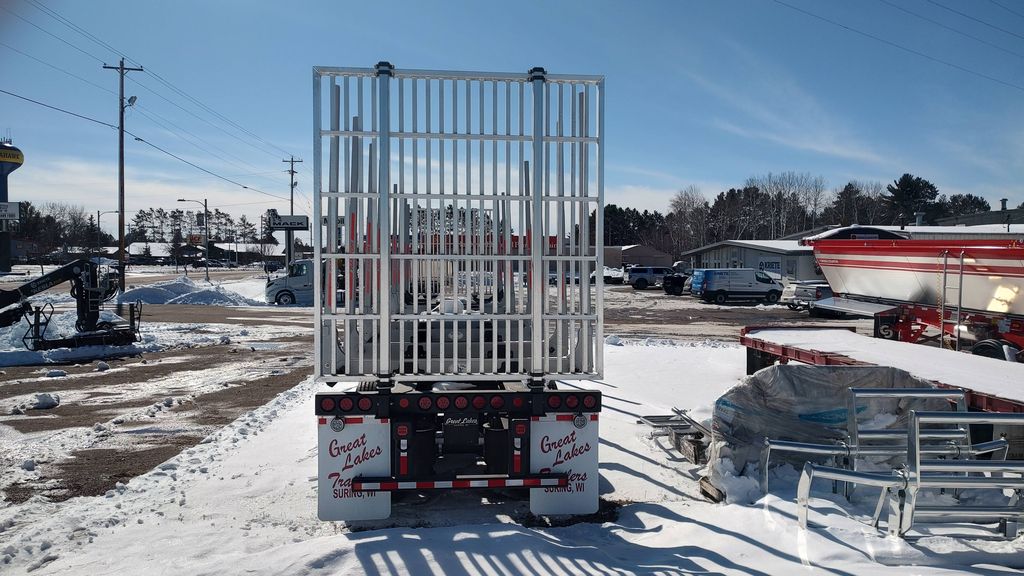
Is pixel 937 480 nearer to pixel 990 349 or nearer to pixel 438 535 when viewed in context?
pixel 438 535

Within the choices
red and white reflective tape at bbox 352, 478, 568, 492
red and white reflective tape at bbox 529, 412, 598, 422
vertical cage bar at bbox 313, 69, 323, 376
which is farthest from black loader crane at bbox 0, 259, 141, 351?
red and white reflective tape at bbox 529, 412, 598, 422

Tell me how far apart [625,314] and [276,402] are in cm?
1992

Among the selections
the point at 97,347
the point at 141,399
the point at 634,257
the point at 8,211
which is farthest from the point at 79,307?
the point at 634,257

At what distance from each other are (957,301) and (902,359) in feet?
15.1

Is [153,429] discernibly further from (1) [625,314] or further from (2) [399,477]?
(1) [625,314]

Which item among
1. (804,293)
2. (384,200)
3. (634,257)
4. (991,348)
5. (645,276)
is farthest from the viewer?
(634,257)

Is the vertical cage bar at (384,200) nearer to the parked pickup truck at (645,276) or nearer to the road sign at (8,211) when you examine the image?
the parked pickup truck at (645,276)

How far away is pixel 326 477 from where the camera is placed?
16.5ft

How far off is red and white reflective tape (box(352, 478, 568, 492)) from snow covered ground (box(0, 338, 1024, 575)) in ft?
1.01

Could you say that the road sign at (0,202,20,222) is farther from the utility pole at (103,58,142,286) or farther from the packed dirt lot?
the packed dirt lot

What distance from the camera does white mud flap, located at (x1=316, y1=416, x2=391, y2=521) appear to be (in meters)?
5.02

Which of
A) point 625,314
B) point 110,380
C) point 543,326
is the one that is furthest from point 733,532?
point 625,314

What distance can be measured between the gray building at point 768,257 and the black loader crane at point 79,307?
3707cm

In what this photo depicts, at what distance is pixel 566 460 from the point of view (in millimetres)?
5230
